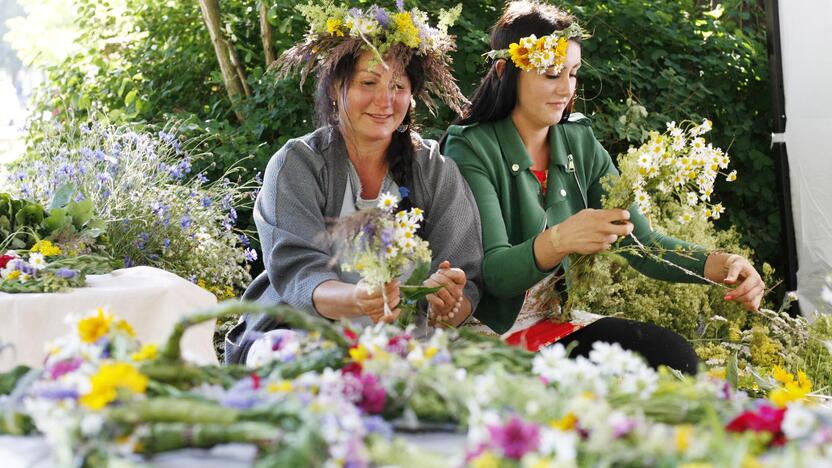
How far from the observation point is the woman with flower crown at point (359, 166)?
8.89 ft

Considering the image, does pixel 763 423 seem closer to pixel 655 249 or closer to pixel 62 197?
pixel 655 249

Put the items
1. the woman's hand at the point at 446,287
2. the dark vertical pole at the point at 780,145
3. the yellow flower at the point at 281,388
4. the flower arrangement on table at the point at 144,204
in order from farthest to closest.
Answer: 1. the dark vertical pole at the point at 780,145
2. the flower arrangement on table at the point at 144,204
3. the woman's hand at the point at 446,287
4. the yellow flower at the point at 281,388

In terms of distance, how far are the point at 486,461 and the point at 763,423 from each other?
372 mm

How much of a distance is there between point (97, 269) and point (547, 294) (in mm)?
1394

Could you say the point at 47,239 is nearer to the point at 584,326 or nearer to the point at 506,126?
the point at 506,126

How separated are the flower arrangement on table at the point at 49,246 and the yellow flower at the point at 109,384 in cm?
186

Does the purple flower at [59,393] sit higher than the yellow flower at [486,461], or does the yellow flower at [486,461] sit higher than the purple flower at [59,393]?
the purple flower at [59,393]

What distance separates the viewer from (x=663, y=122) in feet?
18.7

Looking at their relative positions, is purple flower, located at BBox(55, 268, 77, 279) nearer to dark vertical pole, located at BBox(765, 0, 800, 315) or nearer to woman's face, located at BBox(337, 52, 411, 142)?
woman's face, located at BBox(337, 52, 411, 142)

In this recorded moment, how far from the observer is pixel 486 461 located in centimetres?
91

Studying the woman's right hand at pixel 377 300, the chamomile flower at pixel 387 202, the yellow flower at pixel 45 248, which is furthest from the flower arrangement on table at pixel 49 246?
the chamomile flower at pixel 387 202

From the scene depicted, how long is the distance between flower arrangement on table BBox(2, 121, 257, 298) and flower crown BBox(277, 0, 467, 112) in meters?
1.37

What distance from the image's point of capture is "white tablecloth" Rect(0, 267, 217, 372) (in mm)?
2660

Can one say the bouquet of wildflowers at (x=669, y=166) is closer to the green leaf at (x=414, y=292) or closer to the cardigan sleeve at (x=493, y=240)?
the cardigan sleeve at (x=493, y=240)
